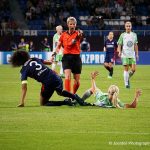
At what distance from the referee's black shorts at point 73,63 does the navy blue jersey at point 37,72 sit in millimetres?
2258

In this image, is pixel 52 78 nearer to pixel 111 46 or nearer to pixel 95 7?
pixel 111 46

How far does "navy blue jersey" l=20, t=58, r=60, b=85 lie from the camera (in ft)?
53.6

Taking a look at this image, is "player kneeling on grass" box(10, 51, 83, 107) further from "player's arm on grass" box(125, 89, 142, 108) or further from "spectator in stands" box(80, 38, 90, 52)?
"spectator in stands" box(80, 38, 90, 52)

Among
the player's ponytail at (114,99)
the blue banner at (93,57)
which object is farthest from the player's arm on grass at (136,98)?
the blue banner at (93,57)

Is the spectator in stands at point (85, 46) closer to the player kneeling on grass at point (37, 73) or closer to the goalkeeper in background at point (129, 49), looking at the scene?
the goalkeeper in background at point (129, 49)

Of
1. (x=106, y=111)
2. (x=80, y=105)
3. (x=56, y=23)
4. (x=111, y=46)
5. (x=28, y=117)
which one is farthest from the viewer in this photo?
(x=56, y=23)

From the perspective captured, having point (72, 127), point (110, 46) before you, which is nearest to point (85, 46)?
point (110, 46)

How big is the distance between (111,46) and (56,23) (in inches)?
675

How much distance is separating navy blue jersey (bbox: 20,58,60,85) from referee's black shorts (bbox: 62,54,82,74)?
2.26 metres

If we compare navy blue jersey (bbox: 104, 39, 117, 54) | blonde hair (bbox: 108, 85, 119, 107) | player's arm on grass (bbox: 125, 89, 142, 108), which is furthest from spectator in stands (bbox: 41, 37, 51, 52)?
blonde hair (bbox: 108, 85, 119, 107)

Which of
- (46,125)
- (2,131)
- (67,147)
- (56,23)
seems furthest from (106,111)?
(56,23)

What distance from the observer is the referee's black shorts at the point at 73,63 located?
18.7m

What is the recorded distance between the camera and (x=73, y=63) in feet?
61.5

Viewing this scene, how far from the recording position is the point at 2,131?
12.6 meters
